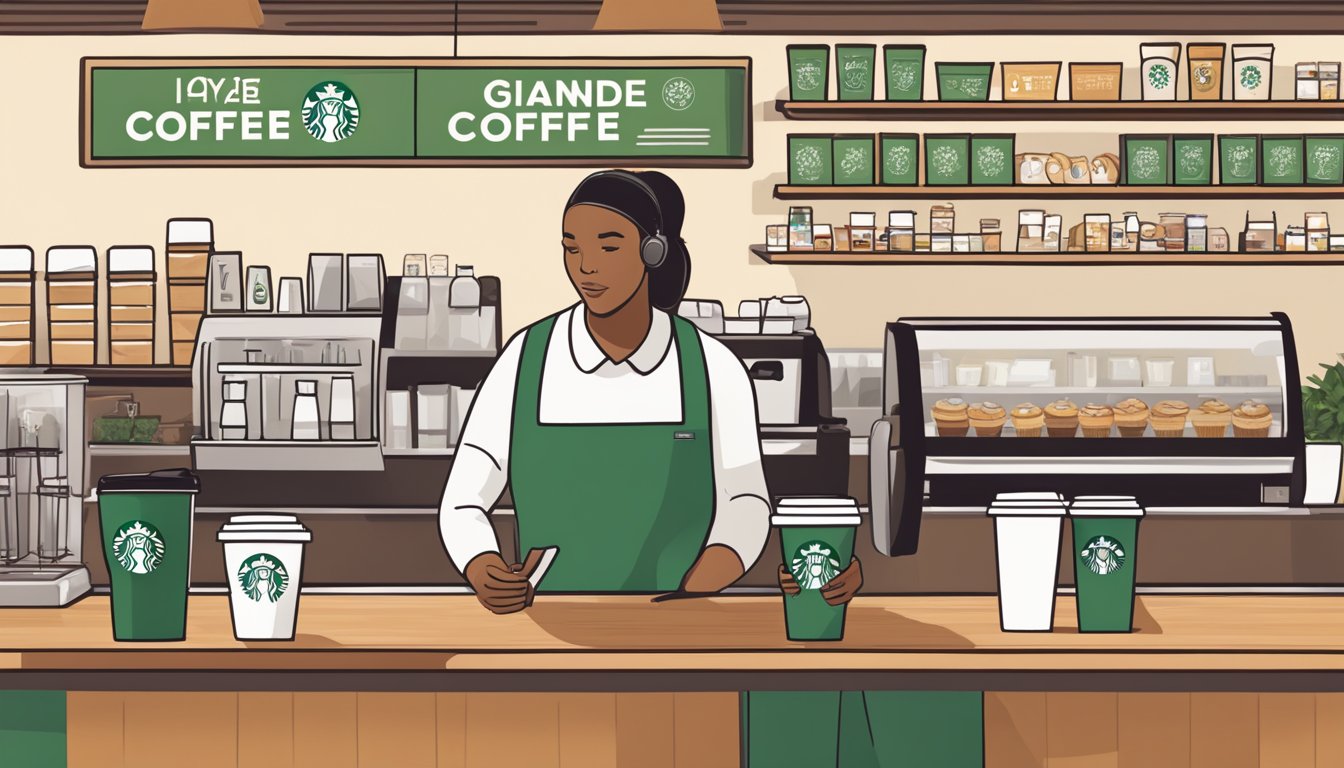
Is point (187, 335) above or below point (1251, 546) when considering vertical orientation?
above

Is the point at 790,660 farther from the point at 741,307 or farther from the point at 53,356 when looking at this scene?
the point at 53,356

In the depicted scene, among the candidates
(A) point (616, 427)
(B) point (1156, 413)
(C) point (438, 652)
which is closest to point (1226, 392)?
(B) point (1156, 413)

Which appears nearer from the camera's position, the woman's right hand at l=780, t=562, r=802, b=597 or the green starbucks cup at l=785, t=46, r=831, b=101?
the woman's right hand at l=780, t=562, r=802, b=597

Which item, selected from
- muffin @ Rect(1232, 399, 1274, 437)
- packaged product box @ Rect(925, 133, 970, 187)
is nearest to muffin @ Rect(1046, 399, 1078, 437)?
muffin @ Rect(1232, 399, 1274, 437)

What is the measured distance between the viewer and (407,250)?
5.09 meters

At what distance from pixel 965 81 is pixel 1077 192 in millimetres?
546

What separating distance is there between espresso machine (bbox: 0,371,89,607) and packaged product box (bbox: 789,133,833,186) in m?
2.92

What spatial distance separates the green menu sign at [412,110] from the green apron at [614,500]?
232 cm

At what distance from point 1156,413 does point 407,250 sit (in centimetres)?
275

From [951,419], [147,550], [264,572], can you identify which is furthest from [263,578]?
[951,419]

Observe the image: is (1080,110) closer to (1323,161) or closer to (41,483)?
(1323,161)

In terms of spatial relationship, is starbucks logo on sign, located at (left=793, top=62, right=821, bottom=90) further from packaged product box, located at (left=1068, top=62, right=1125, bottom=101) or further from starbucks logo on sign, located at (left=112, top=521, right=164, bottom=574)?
starbucks logo on sign, located at (left=112, top=521, right=164, bottom=574)

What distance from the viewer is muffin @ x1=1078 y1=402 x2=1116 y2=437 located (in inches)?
146

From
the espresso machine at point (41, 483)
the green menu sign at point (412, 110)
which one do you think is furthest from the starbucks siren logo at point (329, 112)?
the espresso machine at point (41, 483)
